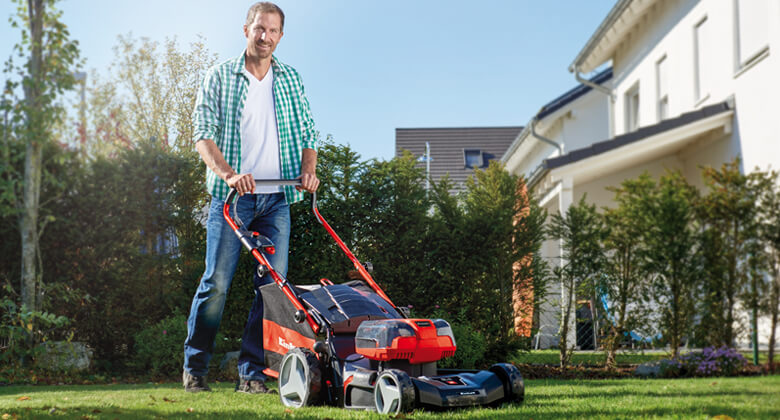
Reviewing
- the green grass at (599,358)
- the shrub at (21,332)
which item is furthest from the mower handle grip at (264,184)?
the green grass at (599,358)

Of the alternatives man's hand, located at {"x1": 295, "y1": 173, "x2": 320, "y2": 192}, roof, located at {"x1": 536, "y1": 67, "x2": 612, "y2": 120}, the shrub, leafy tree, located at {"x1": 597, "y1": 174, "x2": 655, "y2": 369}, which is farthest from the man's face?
roof, located at {"x1": 536, "y1": 67, "x2": 612, "y2": 120}

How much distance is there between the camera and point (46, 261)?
23.0 feet

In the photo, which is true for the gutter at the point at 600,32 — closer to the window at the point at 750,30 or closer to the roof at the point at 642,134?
the window at the point at 750,30

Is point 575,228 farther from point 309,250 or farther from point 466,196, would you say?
point 309,250

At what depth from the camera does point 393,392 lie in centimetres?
331

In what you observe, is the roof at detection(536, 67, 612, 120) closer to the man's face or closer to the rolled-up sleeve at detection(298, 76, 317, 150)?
the rolled-up sleeve at detection(298, 76, 317, 150)

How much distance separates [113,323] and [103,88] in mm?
4482

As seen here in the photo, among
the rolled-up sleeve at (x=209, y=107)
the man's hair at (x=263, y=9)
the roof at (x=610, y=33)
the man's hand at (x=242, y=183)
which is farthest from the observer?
the roof at (x=610, y=33)

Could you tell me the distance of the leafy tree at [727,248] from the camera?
6855mm

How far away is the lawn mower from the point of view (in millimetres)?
3400

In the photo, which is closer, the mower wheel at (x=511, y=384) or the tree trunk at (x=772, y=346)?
the mower wheel at (x=511, y=384)

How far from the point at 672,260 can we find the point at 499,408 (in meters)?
3.75

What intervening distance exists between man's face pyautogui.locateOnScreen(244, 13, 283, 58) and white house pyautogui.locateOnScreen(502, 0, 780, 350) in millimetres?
5014

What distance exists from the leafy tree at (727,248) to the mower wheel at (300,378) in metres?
4.39
